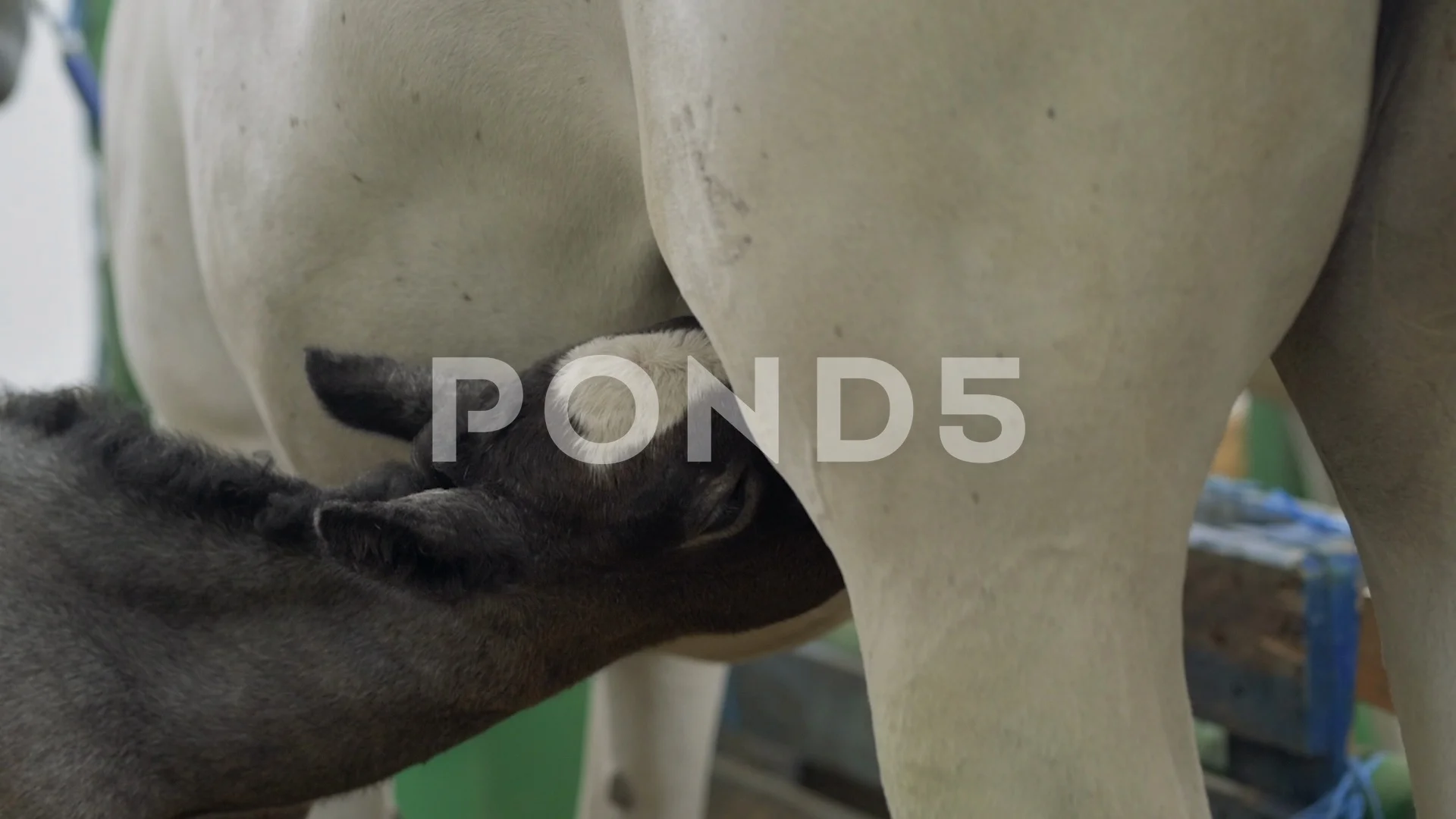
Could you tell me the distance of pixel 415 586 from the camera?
72 cm

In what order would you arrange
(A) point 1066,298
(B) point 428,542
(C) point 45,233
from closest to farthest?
(A) point 1066,298 → (B) point 428,542 → (C) point 45,233

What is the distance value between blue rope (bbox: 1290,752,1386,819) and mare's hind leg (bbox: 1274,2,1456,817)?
77 centimetres

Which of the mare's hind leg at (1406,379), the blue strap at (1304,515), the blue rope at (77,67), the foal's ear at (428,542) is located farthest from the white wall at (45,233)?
the mare's hind leg at (1406,379)

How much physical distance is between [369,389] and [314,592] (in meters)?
0.14

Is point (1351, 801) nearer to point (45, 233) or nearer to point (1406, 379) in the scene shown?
point (1406, 379)

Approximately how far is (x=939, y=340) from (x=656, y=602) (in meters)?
0.39

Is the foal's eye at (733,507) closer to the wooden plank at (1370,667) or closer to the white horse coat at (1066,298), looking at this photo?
the white horse coat at (1066,298)

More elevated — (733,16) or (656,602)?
(733,16)

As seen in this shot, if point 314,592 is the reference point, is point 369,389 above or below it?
above

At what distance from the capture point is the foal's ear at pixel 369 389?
77cm

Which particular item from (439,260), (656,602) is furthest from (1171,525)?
(439,260)

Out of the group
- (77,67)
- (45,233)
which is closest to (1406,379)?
(77,67)

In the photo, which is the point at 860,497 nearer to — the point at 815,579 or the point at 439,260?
the point at 815,579

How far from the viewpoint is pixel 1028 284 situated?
0.44 m
